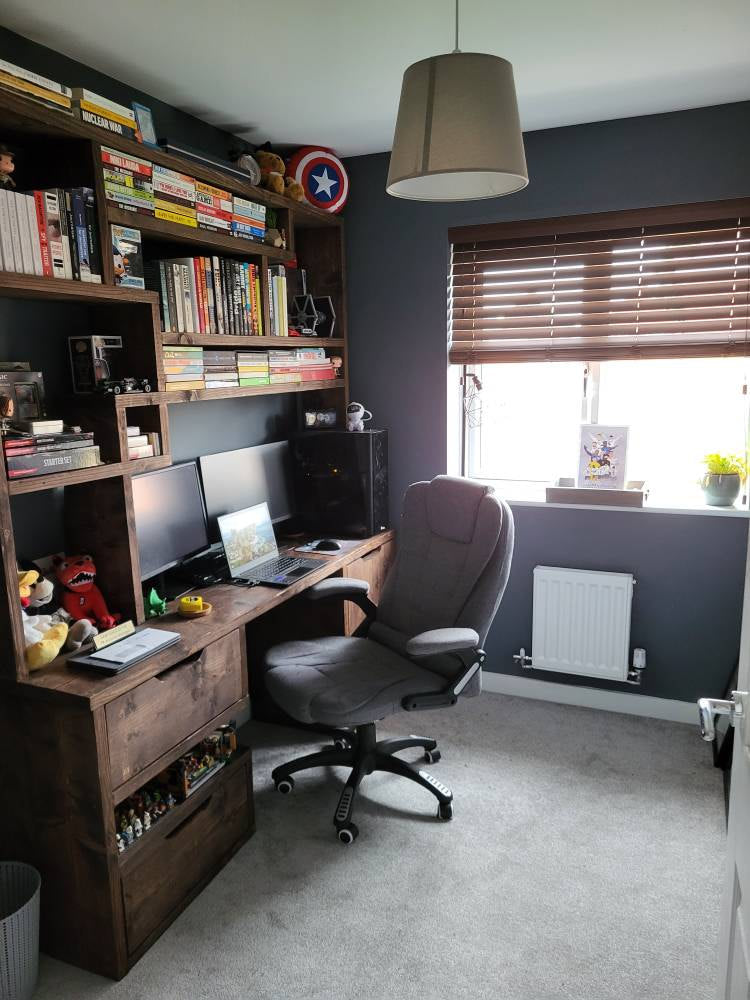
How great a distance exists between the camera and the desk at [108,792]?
1.77m

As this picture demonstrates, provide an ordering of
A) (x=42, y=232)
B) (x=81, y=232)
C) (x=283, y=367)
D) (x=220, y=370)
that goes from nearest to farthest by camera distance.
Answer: (x=42, y=232), (x=81, y=232), (x=220, y=370), (x=283, y=367)

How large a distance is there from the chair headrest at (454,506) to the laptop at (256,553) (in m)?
0.50

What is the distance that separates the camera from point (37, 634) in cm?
188

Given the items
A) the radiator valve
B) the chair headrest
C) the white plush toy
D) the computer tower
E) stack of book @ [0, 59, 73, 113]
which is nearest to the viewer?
stack of book @ [0, 59, 73, 113]

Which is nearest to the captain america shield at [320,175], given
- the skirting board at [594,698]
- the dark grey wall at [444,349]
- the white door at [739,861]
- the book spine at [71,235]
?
the dark grey wall at [444,349]

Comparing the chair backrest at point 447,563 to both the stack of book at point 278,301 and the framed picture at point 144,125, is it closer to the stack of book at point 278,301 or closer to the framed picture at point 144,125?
the stack of book at point 278,301

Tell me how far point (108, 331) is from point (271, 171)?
3.49 ft

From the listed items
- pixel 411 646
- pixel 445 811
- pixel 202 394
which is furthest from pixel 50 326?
pixel 445 811

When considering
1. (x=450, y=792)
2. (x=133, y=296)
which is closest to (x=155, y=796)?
(x=450, y=792)

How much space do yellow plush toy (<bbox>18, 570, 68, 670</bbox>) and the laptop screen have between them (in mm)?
760

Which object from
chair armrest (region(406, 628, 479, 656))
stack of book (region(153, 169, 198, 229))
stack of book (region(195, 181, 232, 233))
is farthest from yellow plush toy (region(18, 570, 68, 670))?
stack of book (region(195, 181, 232, 233))

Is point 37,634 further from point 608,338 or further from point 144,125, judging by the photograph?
point 608,338

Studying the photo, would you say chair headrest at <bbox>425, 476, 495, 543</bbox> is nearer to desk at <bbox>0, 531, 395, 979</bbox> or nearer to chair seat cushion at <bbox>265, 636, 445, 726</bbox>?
chair seat cushion at <bbox>265, 636, 445, 726</bbox>

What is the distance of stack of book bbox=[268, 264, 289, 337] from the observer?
112 inches
